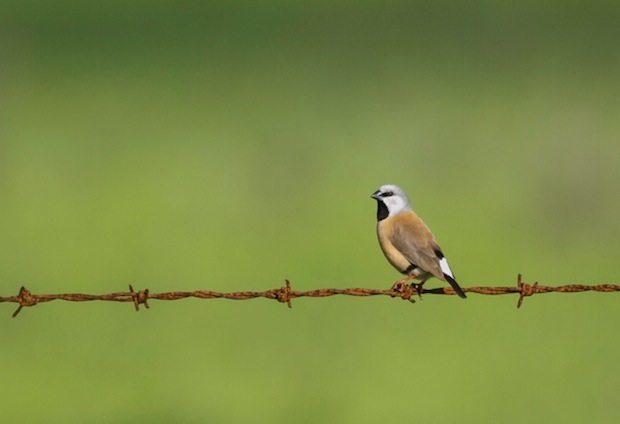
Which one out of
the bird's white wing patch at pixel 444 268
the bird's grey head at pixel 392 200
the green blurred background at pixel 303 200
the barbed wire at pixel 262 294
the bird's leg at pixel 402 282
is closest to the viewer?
the barbed wire at pixel 262 294

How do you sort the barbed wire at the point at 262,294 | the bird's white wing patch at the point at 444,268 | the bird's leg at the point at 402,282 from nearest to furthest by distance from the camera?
1. the barbed wire at the point at 262,294
2. the bird's white wing patch at the point at 444,268
3. the bird's leg at the point at 402,282

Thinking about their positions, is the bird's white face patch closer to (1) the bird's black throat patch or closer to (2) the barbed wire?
(1) the bird's black throat patch

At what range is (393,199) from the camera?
9227mm

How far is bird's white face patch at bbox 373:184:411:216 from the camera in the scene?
362 inches

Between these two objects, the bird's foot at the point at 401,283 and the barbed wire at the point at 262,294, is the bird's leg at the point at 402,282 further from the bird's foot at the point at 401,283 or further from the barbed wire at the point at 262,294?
the barbed wire at the point at 262,294

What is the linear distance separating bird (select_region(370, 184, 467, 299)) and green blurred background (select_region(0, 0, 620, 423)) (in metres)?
7.07

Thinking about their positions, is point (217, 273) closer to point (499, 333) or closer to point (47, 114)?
point (499, 333)

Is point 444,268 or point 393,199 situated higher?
point 393,199

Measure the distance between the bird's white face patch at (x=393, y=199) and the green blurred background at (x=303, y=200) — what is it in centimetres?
706

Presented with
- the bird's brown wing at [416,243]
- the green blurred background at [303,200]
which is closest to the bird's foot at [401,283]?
the bird's brown wing at [416,243]

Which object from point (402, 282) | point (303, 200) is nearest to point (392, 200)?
point (402, 282)

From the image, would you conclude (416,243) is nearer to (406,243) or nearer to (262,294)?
(406,243)

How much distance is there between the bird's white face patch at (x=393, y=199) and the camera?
9.20 m

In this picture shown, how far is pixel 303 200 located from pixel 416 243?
14283 millimetres
